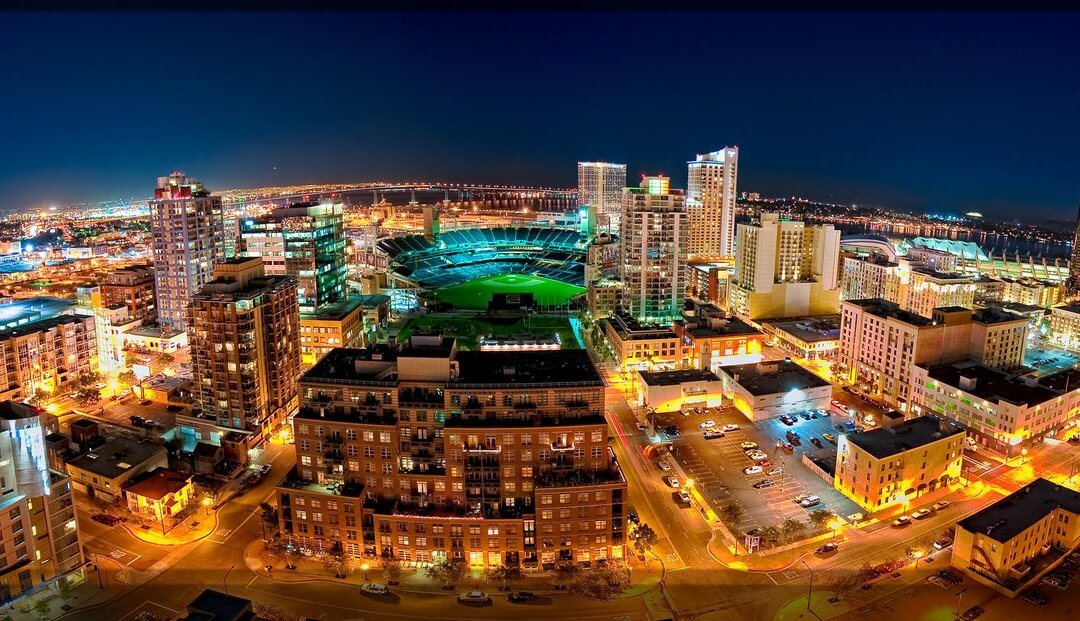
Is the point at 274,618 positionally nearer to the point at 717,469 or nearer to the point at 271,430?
the point at 271,430

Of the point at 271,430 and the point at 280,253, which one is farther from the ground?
the point at 280,253

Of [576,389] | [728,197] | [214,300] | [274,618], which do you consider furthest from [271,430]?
[728,197]

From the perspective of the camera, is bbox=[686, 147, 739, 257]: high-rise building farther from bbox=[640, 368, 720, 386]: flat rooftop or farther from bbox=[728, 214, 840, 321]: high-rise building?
bbox=[640, 368, 720, 386]: flat rooftop

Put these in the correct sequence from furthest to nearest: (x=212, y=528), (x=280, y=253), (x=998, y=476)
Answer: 1. (x=280, y=253)
2. (x=998, y=476)
3. (x=212, y=528)

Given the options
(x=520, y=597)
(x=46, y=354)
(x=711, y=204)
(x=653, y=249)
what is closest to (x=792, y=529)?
(x=520, y=597)

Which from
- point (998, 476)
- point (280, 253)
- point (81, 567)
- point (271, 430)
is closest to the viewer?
point (81, 567)
